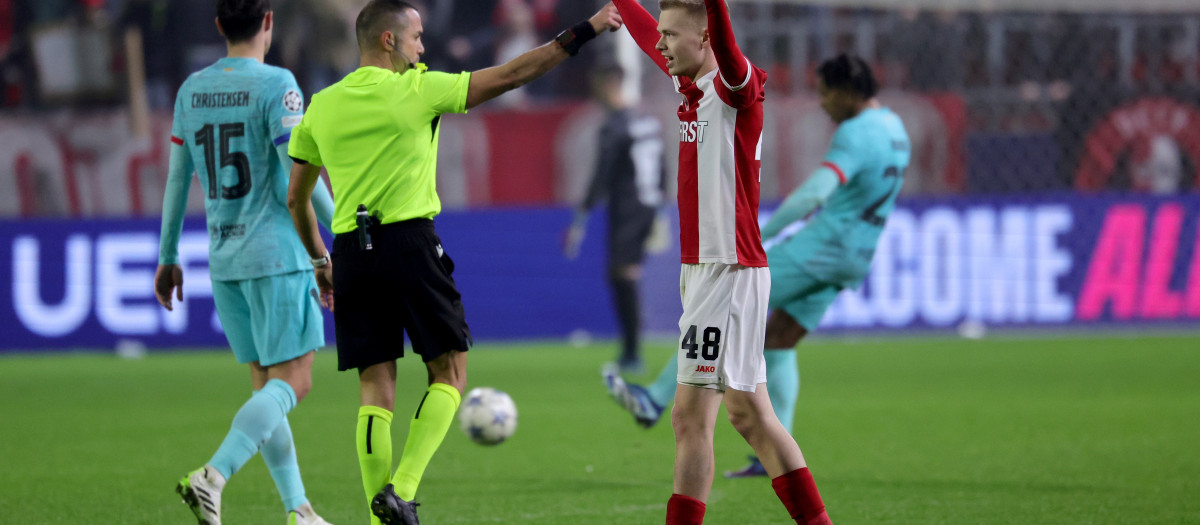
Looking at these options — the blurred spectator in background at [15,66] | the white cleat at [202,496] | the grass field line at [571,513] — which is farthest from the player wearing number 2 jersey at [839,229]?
the blurred spectator in background at [15,66]

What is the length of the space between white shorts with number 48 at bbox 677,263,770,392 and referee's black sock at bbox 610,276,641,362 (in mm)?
6358

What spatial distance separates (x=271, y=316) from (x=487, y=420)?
132cm

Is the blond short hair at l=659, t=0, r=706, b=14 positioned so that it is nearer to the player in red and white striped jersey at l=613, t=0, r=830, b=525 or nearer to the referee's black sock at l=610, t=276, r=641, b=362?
the player in red and white striped jersey at l=613, t=0, r=830, b=525

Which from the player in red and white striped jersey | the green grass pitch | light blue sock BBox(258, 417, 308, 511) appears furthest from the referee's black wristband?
the green grass pitch

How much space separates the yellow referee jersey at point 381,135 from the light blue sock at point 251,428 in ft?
2.09

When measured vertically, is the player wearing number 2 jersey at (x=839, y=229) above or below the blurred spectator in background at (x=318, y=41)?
below

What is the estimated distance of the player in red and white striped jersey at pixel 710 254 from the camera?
3.65 meters

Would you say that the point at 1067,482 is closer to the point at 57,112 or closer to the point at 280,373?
the point at 280,373

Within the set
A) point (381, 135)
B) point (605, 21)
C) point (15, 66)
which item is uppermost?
point (15, 66)

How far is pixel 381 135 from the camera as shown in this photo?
13.1ft

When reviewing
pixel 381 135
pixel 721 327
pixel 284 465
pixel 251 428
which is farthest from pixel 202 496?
pixel 721 327

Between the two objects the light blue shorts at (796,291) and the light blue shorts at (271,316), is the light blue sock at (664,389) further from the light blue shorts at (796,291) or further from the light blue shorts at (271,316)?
the light blue shorts at (271,316)

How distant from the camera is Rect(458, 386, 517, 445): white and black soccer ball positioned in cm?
547

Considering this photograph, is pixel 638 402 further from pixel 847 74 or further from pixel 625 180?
pixel 625 180
